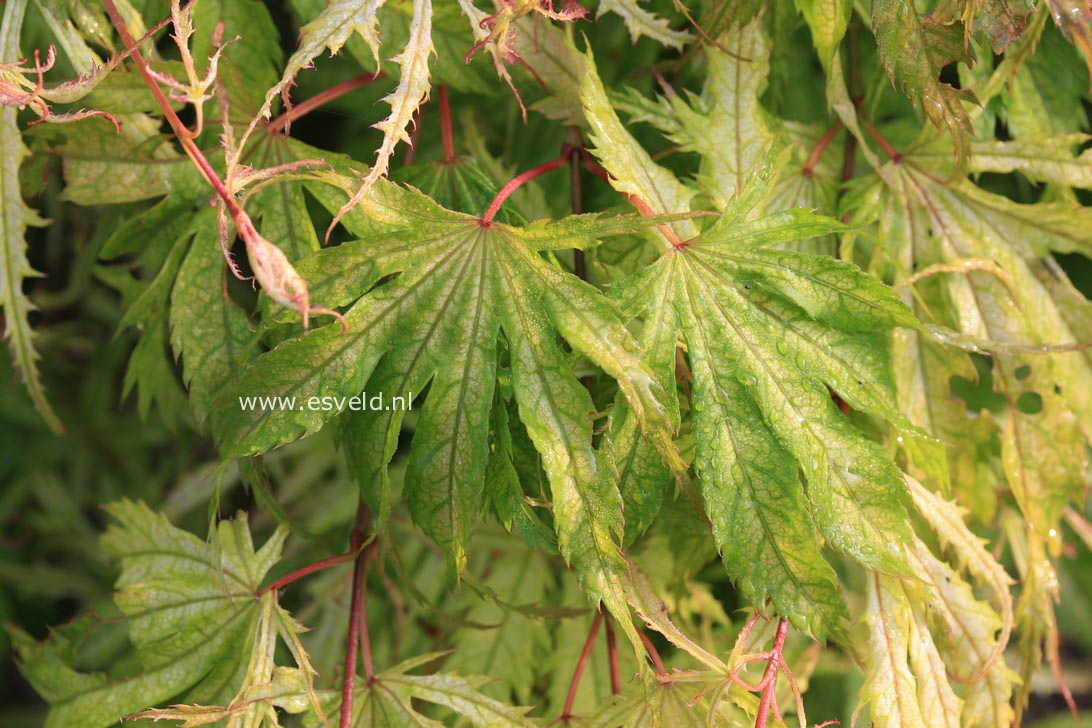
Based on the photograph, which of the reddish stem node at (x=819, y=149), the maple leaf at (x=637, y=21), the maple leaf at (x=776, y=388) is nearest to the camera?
the maple leaf at (x=776, y=388)

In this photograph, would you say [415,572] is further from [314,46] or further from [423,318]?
[314,46]

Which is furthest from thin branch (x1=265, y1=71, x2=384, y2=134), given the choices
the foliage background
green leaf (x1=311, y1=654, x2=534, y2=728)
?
green leaf (x1=311, y1=654, x2=534, y2=728)

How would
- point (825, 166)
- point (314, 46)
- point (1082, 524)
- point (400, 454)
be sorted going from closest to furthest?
point (314, 46)
point (825, 166)
point (1082, 524)
point (400, 454)

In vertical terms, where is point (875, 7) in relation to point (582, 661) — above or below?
above

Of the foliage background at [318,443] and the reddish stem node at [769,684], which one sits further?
the foliage background at [318,443]

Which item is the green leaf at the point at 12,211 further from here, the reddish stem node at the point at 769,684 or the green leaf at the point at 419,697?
the reddish stem node at the point at 769,684

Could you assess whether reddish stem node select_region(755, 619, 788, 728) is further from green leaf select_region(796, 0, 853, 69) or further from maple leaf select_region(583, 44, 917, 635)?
green leaf select_region(796, 0, 853, 69)

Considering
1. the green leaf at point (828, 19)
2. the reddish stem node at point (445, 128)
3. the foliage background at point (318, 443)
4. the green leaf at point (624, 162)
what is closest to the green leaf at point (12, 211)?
the foliage background at point (318, 443)

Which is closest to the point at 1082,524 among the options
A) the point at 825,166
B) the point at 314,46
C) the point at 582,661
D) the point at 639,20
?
the point at 825,166
